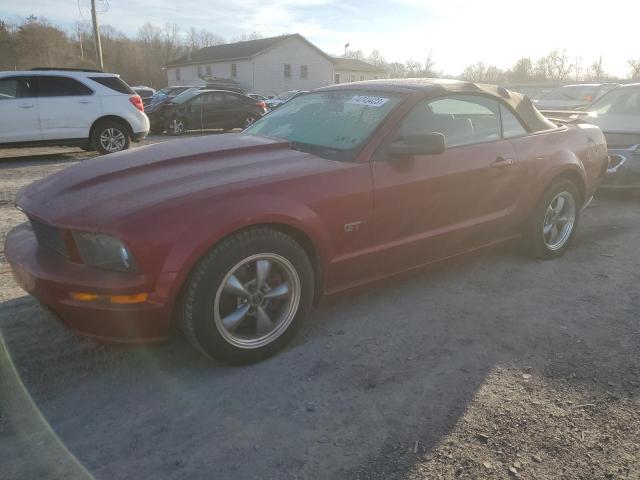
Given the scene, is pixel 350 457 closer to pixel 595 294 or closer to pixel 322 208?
pixel 322 208

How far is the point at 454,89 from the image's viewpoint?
389cm

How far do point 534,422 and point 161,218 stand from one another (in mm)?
2018

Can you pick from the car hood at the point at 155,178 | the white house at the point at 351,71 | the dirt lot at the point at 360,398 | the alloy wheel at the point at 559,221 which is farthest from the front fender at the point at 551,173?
the white house at the point at 351,71

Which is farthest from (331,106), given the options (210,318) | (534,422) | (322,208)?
(534,422)

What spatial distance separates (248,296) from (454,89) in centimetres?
228

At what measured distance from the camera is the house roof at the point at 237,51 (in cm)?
4719

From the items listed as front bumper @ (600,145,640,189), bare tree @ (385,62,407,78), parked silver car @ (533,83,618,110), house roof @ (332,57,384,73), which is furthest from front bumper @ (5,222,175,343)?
bare tree @ (385,62,407,78)

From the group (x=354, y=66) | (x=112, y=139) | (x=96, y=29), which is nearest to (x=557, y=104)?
(x=112, y=139)

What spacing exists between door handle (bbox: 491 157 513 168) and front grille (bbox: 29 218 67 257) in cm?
293

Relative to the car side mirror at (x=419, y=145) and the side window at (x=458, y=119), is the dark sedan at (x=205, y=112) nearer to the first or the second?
the side window at (x=458, y=119)

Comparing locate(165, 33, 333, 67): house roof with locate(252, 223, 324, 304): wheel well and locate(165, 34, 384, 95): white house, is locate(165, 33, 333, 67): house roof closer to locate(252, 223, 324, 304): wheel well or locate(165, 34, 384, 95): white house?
locate(165, 34, 384, 95): white house

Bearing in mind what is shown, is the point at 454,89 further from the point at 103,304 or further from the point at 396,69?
the point at 396,69

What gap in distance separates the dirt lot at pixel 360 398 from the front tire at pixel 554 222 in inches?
29.5

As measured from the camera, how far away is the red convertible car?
2.51 metres
